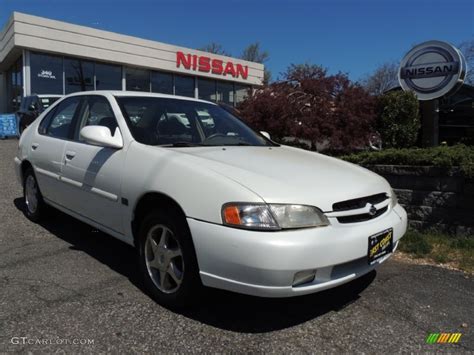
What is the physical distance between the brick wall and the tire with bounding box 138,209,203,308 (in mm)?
3289

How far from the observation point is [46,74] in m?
17.7

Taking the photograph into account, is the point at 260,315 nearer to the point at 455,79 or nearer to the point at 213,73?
the point at 455,79

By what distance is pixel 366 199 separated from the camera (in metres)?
3.07

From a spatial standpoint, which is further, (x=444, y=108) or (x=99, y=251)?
(x=444, y=108)

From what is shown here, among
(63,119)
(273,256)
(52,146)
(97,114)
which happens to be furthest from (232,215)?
(63,119)

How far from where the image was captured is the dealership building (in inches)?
677

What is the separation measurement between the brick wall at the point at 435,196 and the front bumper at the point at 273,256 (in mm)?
2590

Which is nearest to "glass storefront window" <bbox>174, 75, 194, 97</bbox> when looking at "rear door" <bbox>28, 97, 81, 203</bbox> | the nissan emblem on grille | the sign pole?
the sign pole

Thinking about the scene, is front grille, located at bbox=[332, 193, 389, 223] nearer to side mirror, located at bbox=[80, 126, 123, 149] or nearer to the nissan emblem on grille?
the nissan emblem on grille

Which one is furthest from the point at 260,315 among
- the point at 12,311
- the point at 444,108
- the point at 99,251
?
the point at 444,108

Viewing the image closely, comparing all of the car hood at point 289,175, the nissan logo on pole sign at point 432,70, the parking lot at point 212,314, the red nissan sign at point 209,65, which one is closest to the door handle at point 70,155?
the parking lot at point 212,314

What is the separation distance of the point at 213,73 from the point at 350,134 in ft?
58.4

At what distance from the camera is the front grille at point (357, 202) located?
9.24ft

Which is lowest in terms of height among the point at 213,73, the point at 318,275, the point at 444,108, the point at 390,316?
the point at 390,316
